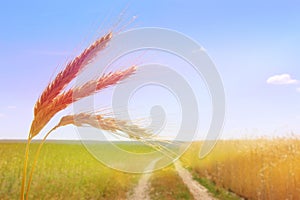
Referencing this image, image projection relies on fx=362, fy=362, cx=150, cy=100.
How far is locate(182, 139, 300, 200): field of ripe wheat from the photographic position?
25.8 ft

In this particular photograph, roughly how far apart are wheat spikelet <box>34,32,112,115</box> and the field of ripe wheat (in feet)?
18.0

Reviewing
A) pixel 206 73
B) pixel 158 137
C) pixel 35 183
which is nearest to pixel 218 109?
pixel 206 73

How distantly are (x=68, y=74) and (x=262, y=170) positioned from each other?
25.5ft

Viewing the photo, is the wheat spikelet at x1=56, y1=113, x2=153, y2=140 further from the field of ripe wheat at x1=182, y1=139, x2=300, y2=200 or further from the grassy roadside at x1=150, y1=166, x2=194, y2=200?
the grassy roadside at x1=150, y1=166, x2=194, y2=200

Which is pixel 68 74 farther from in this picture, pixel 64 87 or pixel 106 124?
pixel 106 124

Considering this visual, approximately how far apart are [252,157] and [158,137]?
8355 mm

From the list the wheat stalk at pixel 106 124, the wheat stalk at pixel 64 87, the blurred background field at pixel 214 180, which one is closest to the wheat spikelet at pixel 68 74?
the wheat stalk at pixel 64 87

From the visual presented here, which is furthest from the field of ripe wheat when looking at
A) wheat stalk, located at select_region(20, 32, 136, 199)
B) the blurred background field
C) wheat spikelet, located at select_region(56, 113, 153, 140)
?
wheat stalk, located at select_region(20, 32, 136, 199)

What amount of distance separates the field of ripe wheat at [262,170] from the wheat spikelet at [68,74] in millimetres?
5481

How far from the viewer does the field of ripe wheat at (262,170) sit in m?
7.86

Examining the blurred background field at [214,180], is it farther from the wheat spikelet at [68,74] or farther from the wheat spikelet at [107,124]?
the wheat spikelet at [68,74]

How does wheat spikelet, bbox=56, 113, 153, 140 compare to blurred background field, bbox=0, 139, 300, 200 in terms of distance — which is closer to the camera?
wheat spikelet, bbox=56, 113, 153, 140

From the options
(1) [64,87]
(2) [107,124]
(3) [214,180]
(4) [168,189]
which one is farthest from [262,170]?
(1) [64,87]

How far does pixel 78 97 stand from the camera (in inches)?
67.8
